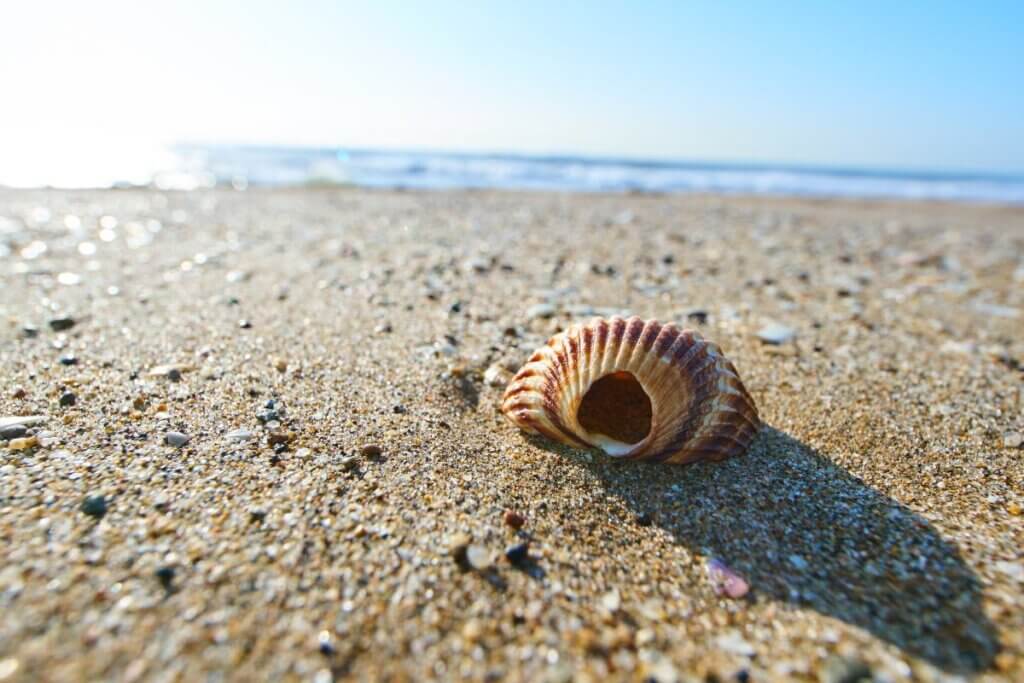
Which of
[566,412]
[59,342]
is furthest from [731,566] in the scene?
[59,342]

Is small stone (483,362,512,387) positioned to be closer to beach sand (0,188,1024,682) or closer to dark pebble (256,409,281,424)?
beach sand (0,188,1024,682)

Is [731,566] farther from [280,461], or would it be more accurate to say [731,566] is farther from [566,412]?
[280,461]

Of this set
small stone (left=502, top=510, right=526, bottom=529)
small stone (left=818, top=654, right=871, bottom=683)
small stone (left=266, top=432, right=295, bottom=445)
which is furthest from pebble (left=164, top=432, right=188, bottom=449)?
small stone (left=818, top=654, right=871, bottom=683)

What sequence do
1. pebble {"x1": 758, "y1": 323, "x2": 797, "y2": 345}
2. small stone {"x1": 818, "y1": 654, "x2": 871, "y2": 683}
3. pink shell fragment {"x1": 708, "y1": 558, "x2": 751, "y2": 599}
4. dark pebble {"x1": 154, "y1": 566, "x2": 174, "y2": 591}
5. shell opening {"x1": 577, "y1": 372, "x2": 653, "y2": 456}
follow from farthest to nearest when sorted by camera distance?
pebble {"x1": 758, "y1": 323, "x2": 797, "y2": 345}
shell opening {"x1": 577, "y1": 372, "x2": 653, "y2": 456}
pink shell fragment {"x1": 708, "y1": 558, "x2": 751, "y2": 599}
dark pebble {"x1": 154, "y1": 566, "x2": 174, "y2": 591}
small stone {"x1": 818, "y1": 654, "x2": 871, "y2": 683}

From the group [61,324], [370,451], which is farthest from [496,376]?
[61,324]

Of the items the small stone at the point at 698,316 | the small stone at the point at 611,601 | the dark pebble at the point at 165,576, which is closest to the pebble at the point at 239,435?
the dark pebble at the point at 165,576

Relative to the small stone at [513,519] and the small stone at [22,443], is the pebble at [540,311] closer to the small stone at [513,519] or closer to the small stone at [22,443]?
the small stone at [513,519]
